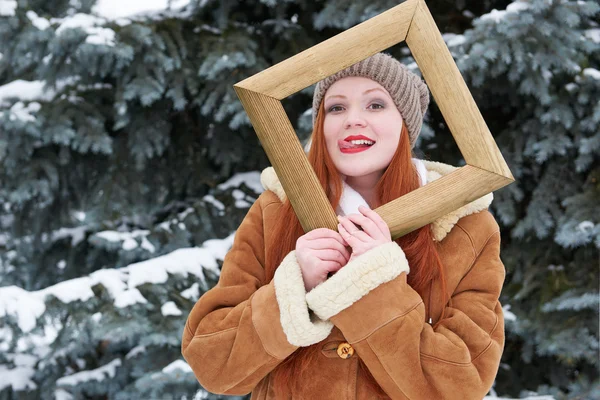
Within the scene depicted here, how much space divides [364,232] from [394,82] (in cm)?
34

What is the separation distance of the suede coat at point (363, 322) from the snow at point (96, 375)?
1882 millimetres

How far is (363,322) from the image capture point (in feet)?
3.67

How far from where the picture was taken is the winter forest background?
2480mm

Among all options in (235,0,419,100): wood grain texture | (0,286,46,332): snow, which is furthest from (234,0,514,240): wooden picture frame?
(0,286,46,332): snow

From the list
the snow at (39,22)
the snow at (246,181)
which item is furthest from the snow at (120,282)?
the snow at (39,22)

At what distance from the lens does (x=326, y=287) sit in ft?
3.65

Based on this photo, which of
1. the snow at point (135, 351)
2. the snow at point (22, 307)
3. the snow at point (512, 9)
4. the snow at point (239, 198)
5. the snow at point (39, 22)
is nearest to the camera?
the snow at point (512, 9)

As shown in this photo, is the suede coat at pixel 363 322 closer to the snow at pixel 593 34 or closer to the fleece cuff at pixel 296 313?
the fleece cuff at pixel 296 313

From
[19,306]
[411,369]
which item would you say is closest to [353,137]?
[411,369]

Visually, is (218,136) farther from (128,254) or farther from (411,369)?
(411,369)

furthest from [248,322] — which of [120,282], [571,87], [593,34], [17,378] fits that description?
[17,378]

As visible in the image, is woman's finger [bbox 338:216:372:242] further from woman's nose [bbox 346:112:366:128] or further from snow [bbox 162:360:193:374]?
snow [bbox 162:360:193:374]

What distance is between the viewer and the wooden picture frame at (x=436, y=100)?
3.73ft

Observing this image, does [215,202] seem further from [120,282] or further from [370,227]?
[370,227]
